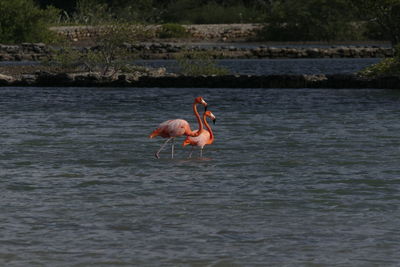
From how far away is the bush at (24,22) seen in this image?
70.3 m

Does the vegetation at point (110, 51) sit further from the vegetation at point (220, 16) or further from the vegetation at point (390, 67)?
the vegetation at point (220, 16)

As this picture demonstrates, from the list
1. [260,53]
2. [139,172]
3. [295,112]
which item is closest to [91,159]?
[139,172]

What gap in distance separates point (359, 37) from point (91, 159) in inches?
2676

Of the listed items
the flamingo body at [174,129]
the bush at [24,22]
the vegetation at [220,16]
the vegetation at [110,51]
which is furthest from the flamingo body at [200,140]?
the bush at [24,22]

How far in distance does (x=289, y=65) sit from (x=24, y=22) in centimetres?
2372

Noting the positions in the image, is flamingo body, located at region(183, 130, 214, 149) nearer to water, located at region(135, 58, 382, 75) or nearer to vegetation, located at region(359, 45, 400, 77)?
vegetation, located at region(359, 45, 400, 77)

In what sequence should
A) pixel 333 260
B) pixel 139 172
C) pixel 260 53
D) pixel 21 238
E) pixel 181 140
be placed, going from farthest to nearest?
pixel 260 53
pixel 181 140
pixel 139 172
pixel 21 238
pixel 333 260

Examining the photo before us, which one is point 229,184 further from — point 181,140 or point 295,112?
point 295,112

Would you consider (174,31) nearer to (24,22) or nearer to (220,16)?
(220,16)

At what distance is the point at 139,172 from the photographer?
1634 centimetres

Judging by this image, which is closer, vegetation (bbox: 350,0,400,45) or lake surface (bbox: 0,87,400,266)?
lake surface (bbox: 0,87,400,266)

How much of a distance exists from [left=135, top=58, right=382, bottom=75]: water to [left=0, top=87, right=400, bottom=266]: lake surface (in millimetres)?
24138

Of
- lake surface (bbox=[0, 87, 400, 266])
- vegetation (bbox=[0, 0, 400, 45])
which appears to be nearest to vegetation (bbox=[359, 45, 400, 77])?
lake surface (bbox=[0, 87, 400, 266])

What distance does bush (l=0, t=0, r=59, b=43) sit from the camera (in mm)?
Answer: 70312
